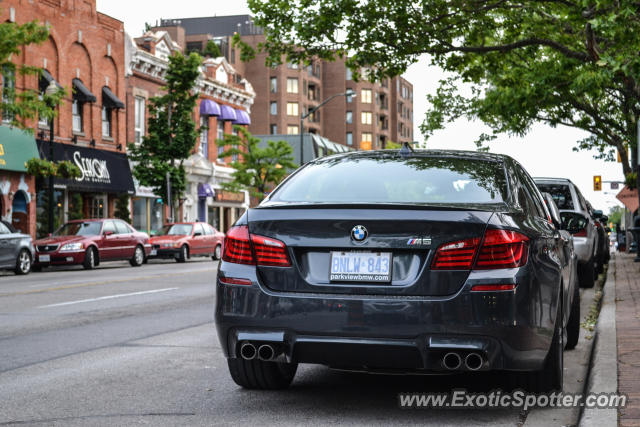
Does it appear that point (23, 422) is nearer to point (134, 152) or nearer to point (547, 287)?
point (547, 287)

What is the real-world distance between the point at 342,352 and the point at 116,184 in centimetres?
3352

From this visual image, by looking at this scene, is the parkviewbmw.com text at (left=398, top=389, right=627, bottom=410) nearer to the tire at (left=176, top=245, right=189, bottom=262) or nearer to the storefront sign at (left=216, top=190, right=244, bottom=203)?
the tire at (left=176, top=245, right=189, bottom=262)

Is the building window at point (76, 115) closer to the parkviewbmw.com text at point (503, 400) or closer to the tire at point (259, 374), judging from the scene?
the tire at point (259, 374)

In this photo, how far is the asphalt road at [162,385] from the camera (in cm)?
516

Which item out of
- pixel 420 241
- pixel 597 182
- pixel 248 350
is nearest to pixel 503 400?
pixel 420 241

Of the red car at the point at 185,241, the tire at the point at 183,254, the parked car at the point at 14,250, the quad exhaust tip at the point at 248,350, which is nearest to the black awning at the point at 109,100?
the red car at the point at 185,241

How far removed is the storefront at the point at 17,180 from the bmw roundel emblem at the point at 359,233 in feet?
89.5

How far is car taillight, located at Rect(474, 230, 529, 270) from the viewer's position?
15.5ft

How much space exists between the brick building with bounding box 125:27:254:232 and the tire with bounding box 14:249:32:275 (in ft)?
47.4

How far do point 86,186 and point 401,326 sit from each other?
31.7 m

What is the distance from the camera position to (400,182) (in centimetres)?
556

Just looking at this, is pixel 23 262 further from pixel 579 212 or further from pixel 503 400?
pixel 503 400

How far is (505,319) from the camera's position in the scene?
15.4 ft

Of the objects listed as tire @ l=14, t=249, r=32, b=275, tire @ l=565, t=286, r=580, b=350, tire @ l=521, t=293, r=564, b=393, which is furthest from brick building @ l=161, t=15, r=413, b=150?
tire @ l=521, t=293, r=564, b=393
